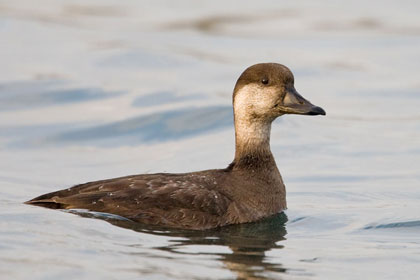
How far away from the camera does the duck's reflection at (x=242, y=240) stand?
29.6ft

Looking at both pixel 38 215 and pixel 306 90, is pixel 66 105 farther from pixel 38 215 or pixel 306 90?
pixel 38 215

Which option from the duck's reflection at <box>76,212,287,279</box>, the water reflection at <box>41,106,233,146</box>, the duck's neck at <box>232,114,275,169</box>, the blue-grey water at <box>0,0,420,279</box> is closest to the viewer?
the duck's reflection at <box>76,212,287,279</box>

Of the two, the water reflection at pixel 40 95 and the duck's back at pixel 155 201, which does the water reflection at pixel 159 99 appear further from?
the duck's back at pixel 155 201

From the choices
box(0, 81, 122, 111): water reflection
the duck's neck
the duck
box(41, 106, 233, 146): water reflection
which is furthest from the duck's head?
box(0, 81, 122, 111): water reflection

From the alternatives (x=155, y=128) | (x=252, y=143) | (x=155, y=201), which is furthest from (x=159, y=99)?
(x=155, y=201)

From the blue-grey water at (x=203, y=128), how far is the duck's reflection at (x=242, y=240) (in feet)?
0.08

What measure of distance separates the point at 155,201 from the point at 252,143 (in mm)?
1503

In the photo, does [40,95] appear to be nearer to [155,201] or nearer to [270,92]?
[270,92]

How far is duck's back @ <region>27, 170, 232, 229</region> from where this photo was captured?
33.0 feet

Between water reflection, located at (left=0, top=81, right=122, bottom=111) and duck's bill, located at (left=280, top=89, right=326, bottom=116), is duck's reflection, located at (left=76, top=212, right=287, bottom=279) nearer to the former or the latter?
duck's bill, located at (left=280, top=89, right=326, bottom=116)

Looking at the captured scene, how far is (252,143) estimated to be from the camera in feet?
36.5

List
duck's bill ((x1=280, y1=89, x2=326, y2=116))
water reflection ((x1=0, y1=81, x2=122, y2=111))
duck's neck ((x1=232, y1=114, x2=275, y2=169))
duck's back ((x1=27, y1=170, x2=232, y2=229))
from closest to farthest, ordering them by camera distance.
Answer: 1. duck's back ((x1=27, y1=170, x2=232, y2=229))
2. duck's bill ((x1=280, y1=89, x2=326, y2=116))
3. duck's neck ((x1=232, y1=114, x2=275, y2=169))
4. water reflection ((x1=0, y1=81, x2=122, y2=111))

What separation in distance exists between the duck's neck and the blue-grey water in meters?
0.66

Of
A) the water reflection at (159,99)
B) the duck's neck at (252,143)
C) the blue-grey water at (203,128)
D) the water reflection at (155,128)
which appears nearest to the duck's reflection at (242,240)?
the blue-grey water at (203,128)
